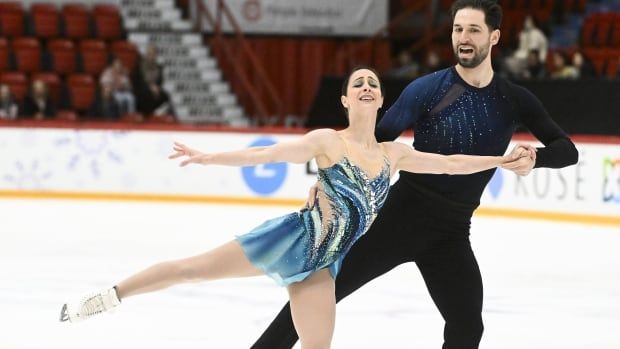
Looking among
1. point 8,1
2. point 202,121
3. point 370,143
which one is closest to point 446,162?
point 370,143

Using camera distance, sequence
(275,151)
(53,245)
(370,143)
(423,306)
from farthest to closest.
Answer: (53,245), (423,306), (370,143), (275,151)

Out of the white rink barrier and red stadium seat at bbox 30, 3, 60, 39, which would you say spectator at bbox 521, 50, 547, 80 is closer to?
the white rink barrier

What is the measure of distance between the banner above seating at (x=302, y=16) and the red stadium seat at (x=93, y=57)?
9.38ft

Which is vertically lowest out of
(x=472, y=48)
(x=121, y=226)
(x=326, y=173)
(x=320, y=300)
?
(x=121, y=226)

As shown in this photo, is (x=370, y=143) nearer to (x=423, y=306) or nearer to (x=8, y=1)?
(x=423, y=306)

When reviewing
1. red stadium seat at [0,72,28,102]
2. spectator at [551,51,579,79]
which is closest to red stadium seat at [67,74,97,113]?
red stadium seat at [0,72,28,102]

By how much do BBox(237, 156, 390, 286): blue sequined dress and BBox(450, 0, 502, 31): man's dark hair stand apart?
83 cm

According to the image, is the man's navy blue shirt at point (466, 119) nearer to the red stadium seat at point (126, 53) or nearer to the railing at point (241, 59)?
the railing at point (241, 59)

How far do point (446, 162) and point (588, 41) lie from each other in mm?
10703

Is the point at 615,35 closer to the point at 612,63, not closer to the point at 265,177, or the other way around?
the point at 612,63

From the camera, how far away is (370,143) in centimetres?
366

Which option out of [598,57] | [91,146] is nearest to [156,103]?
[91,146]

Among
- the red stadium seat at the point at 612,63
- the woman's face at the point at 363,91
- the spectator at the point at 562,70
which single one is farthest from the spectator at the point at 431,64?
the woman's face at the point at 363,91

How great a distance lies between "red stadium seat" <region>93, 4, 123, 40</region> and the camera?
14.0 m
